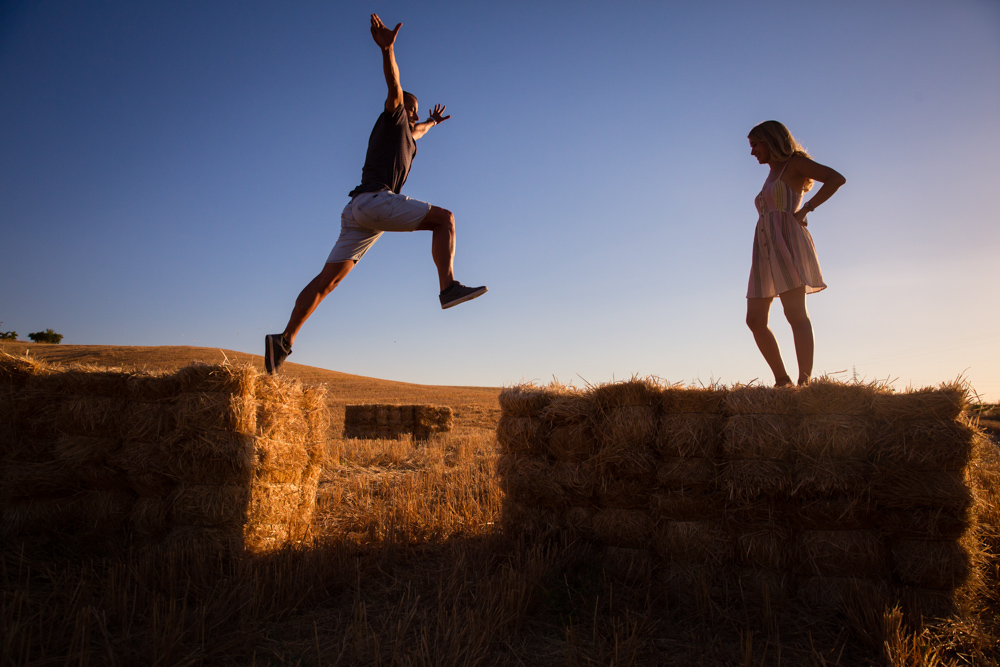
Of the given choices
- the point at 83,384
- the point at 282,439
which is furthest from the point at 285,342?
the point at 83,384

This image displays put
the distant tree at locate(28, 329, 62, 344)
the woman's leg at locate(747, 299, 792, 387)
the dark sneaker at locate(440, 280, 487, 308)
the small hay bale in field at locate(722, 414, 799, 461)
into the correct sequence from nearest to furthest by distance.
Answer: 1. the small hay bale in field at locate(722, 414, 799, 461)
2. the dark sneaker at locate(440, 280, 487, 308)
3. the woman's leg at locate(747, 299, 792, 387)
4. the distant tree at locate(28, 329, 62, 344)

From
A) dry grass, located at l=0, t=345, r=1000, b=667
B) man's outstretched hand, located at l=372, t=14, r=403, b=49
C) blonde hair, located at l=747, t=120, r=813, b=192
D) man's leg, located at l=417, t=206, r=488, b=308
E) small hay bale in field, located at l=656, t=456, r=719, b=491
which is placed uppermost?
man's outstretched hand, located at l=372, t=14, r=403, b=49

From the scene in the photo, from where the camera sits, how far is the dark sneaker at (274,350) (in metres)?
4.30

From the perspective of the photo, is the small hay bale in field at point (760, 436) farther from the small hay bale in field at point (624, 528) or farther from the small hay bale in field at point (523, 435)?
the small hay bale in field at point (523, 435)

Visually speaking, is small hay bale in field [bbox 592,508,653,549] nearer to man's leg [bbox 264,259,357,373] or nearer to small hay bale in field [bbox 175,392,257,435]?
small hay bale in field [bbox 175,392,257,435]

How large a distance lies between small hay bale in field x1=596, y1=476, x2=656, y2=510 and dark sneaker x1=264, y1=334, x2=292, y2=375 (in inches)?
109

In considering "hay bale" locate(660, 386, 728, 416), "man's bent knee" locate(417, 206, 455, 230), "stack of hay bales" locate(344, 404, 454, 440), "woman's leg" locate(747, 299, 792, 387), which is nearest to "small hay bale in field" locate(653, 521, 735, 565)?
"hay bale" locate(660, 386, 728, 416)

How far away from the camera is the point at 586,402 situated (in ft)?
11.9

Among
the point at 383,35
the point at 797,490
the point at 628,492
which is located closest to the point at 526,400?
the point at 628,492

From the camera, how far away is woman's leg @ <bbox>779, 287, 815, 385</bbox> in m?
4.17

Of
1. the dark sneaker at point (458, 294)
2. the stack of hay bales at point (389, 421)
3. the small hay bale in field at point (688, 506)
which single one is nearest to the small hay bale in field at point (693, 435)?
the small hay bale in field at point (688, 506)

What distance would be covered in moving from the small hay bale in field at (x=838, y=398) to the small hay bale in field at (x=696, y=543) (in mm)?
882

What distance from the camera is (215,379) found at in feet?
11.8

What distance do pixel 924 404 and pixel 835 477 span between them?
641 mm
